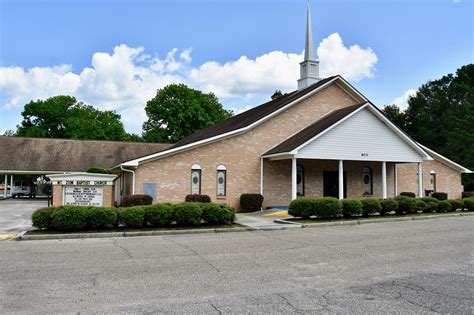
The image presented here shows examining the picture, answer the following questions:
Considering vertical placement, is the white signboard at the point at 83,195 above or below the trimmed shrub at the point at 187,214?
above

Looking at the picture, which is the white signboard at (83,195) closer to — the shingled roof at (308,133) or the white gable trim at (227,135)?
the white gable trim at (227,135)

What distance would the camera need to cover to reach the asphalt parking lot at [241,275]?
6.07m

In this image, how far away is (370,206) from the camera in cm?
1919

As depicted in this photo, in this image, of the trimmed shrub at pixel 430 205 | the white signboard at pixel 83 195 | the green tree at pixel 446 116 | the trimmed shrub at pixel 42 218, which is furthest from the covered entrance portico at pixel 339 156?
the green tree at pixel 446 116

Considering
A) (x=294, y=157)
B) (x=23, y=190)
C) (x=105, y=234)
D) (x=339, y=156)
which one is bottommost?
(x=105, y=234)

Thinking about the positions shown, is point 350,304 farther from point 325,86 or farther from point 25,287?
point 325,86

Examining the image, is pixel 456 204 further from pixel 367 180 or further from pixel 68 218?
pixel 68 218

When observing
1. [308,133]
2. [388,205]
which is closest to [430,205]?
[388,205]

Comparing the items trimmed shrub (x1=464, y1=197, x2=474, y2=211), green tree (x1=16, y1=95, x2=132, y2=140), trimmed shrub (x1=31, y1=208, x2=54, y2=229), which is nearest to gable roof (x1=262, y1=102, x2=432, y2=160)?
trimmed shrub (x1=464, y1=197, x2=474, y2=211)

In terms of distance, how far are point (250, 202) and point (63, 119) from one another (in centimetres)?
5707

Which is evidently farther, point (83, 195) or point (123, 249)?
point (83, 195)

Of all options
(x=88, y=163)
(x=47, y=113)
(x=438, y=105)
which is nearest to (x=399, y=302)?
(x=88, y=163)

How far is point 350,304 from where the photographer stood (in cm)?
613

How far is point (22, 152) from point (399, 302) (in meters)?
42.2
